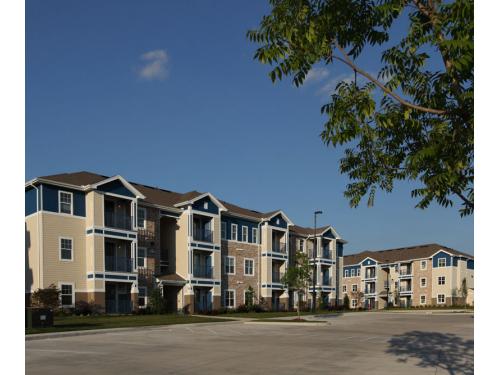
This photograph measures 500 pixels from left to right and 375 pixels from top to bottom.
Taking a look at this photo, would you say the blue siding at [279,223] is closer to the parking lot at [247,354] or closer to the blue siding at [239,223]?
the blue siding at [239,223]

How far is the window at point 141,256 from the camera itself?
4141 cm

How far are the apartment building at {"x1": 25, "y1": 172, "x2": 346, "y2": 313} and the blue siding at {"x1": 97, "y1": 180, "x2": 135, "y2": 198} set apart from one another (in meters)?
0.08

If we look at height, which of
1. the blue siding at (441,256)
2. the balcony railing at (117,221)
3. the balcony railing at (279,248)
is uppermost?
the balcony railing at (117,221)

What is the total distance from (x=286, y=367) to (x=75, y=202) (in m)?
26.8

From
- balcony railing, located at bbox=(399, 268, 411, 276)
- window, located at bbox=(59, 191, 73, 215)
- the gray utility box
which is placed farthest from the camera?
balcony railing, located at bbox=(399, 268, 411, 276)

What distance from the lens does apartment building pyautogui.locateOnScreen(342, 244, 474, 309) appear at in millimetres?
84688

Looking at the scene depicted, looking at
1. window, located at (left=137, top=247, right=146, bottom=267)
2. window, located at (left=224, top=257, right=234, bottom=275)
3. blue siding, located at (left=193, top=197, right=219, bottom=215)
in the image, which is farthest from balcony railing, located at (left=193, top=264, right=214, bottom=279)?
window, located at (left=137, top=247, right=146, bottom=267)

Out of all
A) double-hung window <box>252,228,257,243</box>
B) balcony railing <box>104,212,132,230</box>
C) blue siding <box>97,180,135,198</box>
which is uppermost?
blue siding <box>97,180,135,198</box>


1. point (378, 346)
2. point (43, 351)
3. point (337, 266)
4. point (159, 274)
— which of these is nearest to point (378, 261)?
point (337, 266)

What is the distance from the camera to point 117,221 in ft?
128

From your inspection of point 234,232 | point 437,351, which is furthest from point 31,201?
point 437,351

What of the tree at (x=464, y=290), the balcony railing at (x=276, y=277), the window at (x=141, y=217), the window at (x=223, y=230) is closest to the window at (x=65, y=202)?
the window at (x=141, y=217)

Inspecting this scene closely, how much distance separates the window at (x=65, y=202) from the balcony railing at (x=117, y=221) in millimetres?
3030

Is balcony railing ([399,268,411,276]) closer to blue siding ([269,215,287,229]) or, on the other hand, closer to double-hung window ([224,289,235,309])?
blue siding ([269,215,287,229])
